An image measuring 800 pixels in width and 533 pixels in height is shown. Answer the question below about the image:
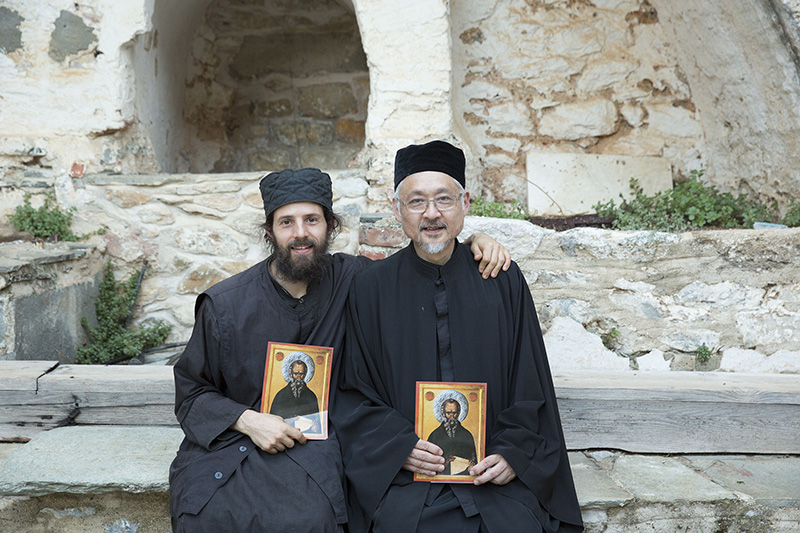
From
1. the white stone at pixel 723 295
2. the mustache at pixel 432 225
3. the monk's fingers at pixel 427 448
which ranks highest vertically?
the mustache at pixel 432 225

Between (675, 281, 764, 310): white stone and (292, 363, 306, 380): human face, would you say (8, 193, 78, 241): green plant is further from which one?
(675, 281, 764, 310): white stone

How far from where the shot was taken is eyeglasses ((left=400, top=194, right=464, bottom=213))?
2.21 meters

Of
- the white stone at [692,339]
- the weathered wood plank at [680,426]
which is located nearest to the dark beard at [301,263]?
the weathered wood plank at [680,426]

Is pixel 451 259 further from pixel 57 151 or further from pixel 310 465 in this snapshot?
pixel 57 151

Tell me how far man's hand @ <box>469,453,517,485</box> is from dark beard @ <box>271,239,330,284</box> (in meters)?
0.85

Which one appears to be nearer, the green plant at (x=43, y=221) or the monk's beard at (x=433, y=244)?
the monk's beard at (x=433, y=244)

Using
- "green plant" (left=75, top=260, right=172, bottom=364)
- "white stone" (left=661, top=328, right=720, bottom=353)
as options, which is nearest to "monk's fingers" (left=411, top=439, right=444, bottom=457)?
"white stone" (left=661, top=328, right=720, bottom=353)

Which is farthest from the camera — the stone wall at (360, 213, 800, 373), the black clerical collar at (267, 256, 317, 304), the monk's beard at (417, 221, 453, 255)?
the stone wall at (360, 213, 800, 373)

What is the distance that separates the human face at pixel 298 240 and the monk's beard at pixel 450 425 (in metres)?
0.69

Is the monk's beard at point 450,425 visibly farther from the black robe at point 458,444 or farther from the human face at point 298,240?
the human face at point 298,240

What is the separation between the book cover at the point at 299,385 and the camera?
2.22m

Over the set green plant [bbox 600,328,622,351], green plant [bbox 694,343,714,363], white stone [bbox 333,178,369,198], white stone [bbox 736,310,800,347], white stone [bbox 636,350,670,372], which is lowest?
white stone [bbox 636,350,670,372]

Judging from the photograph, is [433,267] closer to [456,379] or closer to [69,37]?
[456,379]

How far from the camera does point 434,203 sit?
220cm
